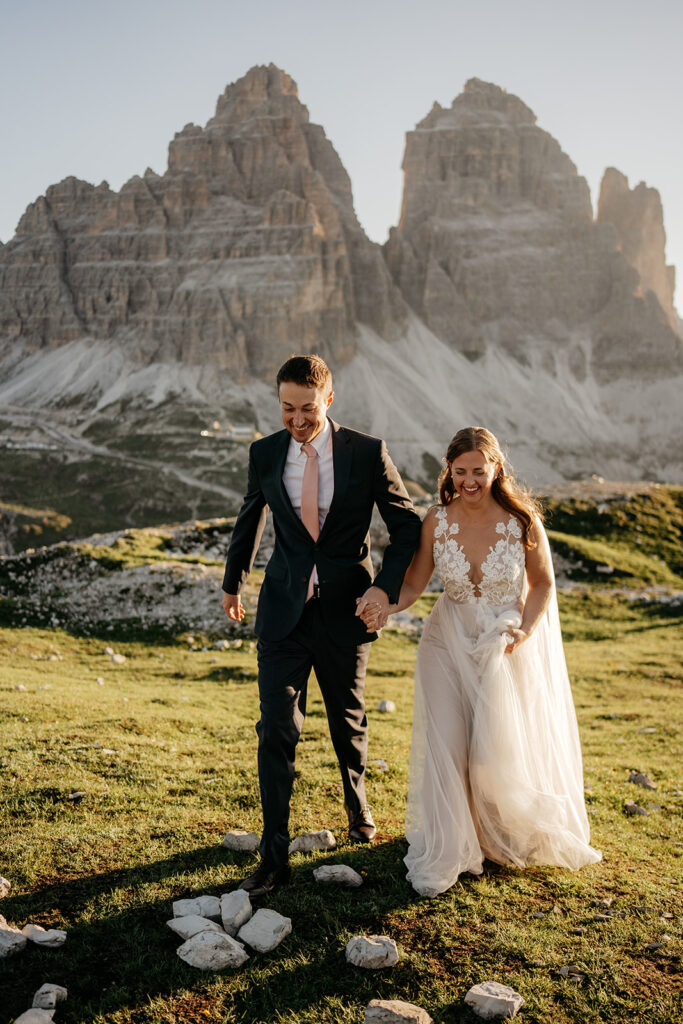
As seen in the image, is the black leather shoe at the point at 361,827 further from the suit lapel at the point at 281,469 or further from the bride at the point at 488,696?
the suit lapel at the point at 281,469

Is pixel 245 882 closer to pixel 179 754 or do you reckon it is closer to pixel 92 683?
pixel 179 754

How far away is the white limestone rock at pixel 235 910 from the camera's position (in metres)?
5.46

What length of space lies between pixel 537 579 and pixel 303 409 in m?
2.76

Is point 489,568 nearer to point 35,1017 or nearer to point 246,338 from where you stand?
point 35,1017

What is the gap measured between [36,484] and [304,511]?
4749 inches

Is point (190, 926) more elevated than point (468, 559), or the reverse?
point (468, 559)

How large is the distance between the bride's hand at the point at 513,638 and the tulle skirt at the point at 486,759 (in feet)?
0.22

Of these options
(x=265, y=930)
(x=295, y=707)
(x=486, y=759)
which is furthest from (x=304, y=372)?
(x=265, y=930)

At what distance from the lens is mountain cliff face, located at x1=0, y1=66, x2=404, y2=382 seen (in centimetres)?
17075

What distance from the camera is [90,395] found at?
538 ft

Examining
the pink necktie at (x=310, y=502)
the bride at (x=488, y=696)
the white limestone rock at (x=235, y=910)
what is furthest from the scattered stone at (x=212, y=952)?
the pink necktie at (x=310, y=502)

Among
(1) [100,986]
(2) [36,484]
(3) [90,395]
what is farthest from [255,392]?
(1) [100,986]

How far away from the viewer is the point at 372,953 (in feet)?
16.6

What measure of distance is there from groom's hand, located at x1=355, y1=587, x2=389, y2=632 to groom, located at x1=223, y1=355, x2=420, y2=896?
12mm
